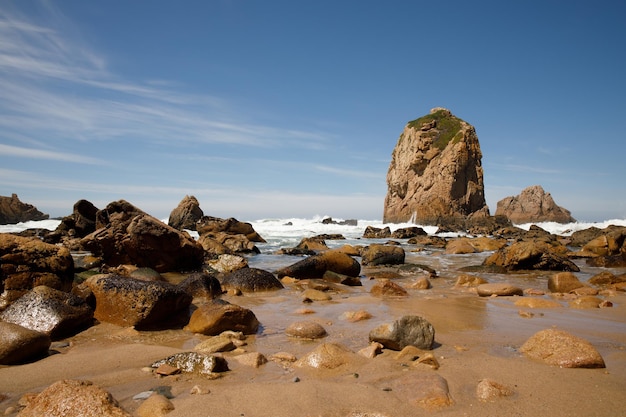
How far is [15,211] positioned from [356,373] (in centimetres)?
5803

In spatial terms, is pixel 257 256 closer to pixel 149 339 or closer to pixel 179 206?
pixel 149 339

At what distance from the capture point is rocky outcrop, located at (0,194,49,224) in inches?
1875

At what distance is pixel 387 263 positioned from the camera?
14.7 m

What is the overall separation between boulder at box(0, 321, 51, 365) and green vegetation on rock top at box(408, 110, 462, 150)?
5415 cm

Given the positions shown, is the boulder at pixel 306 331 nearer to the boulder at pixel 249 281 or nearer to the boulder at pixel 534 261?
the boulder at pixel 249 281

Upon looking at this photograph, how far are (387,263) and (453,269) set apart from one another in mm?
2250

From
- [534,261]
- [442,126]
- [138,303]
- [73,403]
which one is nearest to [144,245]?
[138,303]

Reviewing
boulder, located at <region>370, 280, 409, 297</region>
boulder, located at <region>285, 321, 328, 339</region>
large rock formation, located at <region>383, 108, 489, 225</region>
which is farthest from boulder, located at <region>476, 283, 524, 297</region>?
large rock formation, located at <region>383, 108, 489, 225</region>

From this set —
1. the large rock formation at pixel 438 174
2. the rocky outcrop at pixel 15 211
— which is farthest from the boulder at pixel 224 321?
the rocky outcrop at pixel 15 211

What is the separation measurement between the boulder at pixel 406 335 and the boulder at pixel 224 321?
168 centimetres

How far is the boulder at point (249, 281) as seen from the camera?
872cm

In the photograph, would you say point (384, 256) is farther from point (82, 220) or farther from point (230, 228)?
point (82, 220)

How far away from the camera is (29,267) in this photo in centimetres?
697

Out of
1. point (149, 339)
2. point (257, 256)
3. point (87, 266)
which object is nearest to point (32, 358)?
point (149, 339)
